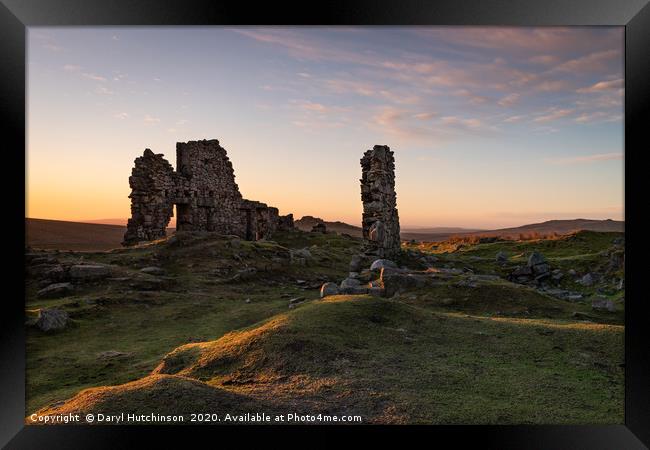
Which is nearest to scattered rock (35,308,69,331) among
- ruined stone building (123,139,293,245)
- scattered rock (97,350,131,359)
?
scattered rock (97,350,131,359)

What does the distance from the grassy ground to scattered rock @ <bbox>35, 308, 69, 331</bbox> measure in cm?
21

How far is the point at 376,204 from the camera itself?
720 inches

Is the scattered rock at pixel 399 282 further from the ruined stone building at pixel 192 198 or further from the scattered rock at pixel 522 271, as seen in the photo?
the ruined stone building at pixel 192 198

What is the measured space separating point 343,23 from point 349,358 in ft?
13.6

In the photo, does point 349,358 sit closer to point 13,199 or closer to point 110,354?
point 13,199

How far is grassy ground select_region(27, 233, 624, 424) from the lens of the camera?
14.5 feet

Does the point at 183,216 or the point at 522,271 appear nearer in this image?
the point at 522,271

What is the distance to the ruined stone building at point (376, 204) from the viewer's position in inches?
711

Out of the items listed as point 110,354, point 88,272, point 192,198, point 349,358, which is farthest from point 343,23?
point 192,198

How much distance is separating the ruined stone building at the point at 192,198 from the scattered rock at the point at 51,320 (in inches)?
480

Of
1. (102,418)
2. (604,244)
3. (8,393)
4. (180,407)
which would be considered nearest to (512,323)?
(180,407)

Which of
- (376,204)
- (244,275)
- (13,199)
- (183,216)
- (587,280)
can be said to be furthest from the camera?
(183,216)

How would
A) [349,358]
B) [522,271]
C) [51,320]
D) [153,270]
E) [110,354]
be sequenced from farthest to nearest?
[522,271]
[153,270]
[51,320]
[110,354]
[349,358]

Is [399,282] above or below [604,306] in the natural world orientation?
above
